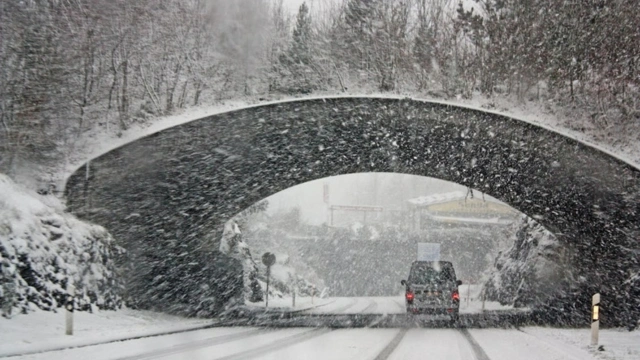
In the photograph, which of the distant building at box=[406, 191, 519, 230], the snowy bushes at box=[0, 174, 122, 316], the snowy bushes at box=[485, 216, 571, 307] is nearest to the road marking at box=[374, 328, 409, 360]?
the snowy bushes at box=[0, 174, 122, 316]

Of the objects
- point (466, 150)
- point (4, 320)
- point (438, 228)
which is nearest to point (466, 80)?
point (466, 150)

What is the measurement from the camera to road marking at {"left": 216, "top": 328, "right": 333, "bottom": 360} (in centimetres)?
1047

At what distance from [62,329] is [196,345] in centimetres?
308

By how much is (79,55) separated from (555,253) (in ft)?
63.5

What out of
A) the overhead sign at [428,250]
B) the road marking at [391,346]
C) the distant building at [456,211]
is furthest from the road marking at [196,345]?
the distant building at [456,211]

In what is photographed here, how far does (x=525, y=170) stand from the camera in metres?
21.1

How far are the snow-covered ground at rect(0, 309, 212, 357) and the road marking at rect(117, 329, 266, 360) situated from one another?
60.6 inches

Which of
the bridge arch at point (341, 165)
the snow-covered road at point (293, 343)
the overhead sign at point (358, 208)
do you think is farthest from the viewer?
the overhead sign at point (358, 208)

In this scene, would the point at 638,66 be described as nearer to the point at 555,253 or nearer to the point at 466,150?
the point at 466,150

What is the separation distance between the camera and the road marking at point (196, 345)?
413 inches

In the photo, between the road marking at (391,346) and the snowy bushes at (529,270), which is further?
the snowy bushes at (529,270)

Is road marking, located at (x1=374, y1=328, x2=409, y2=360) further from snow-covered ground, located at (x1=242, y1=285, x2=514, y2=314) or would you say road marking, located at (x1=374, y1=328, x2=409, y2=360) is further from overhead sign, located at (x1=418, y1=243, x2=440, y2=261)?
overhead sign, located at (x1=418, y1=243, x2=440, y2=261)

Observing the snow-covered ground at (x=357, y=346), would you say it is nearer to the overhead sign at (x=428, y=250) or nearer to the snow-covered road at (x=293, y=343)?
the snow-covered road at (x=293, y=343)

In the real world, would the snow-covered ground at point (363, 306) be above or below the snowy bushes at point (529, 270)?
below
